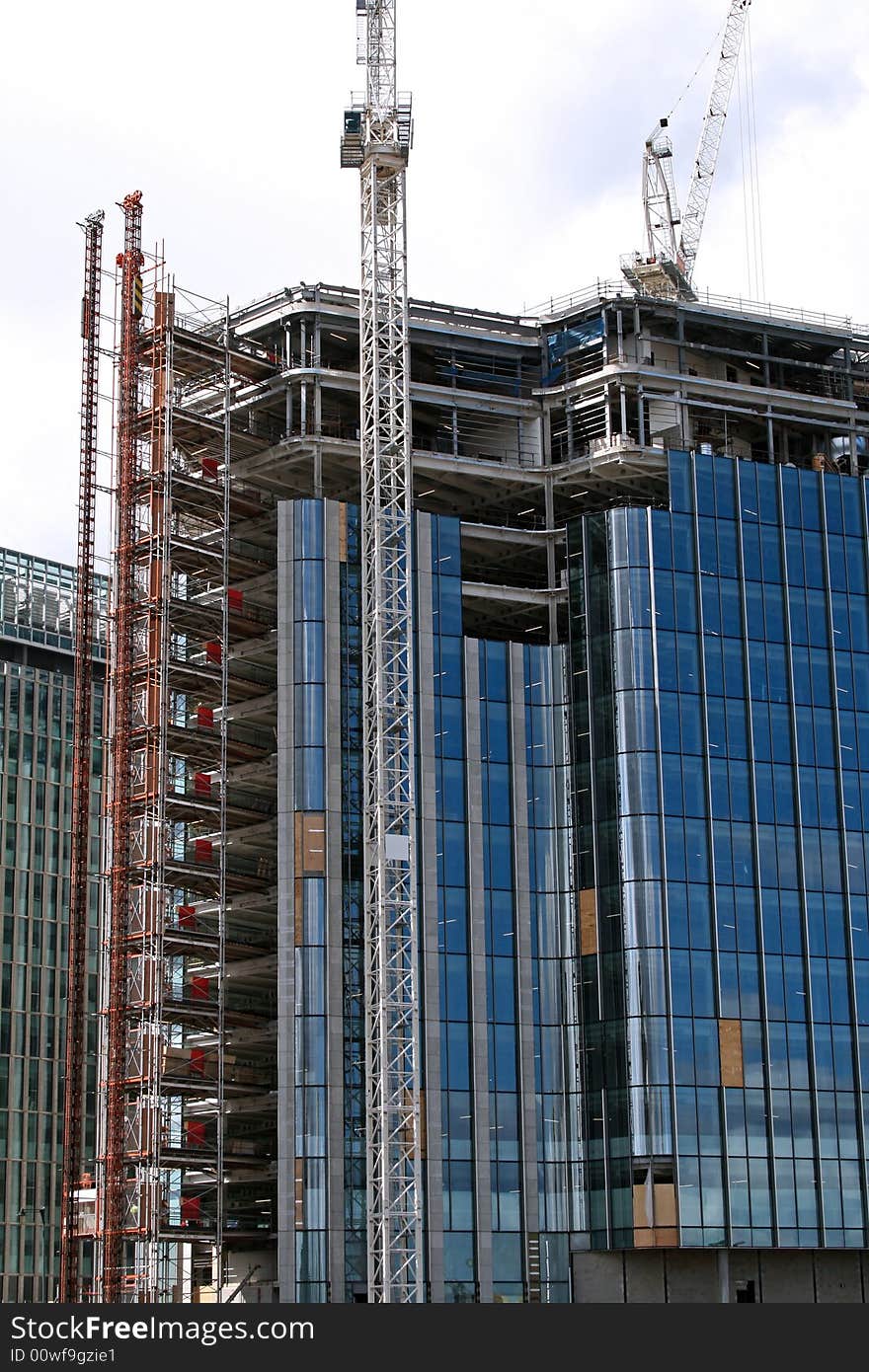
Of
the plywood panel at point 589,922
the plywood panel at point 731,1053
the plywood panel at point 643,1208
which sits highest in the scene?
the plywood panel at point 589,922

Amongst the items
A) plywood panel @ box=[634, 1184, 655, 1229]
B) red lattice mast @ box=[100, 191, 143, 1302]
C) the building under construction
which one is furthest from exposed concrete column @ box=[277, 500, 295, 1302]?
plywood panel @ box=[634, 1184, 655, 1229]

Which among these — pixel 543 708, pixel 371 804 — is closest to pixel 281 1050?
pixel 371 804

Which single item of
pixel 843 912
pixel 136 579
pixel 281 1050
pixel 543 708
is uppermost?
pixel 136 579

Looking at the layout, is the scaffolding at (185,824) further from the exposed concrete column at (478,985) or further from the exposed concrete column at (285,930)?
the exposed concrete column at (478,985)

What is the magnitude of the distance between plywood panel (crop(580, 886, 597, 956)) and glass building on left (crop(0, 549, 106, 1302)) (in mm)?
69149

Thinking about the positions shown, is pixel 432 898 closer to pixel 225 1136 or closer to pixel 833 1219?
pixel 225 1136

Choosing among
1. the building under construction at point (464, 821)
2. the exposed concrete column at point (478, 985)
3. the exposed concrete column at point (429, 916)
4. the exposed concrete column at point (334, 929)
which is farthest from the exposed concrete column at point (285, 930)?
the exposed concrete column at point (478, 985)

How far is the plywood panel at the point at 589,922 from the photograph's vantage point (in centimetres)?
11969

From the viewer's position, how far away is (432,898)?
118062 mm

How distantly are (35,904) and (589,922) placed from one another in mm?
77902

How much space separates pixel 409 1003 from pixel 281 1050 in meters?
7.61

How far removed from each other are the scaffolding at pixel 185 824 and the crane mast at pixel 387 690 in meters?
8.74

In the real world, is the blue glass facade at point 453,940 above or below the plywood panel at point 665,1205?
above

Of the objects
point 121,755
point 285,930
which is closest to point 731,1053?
point 285,930
